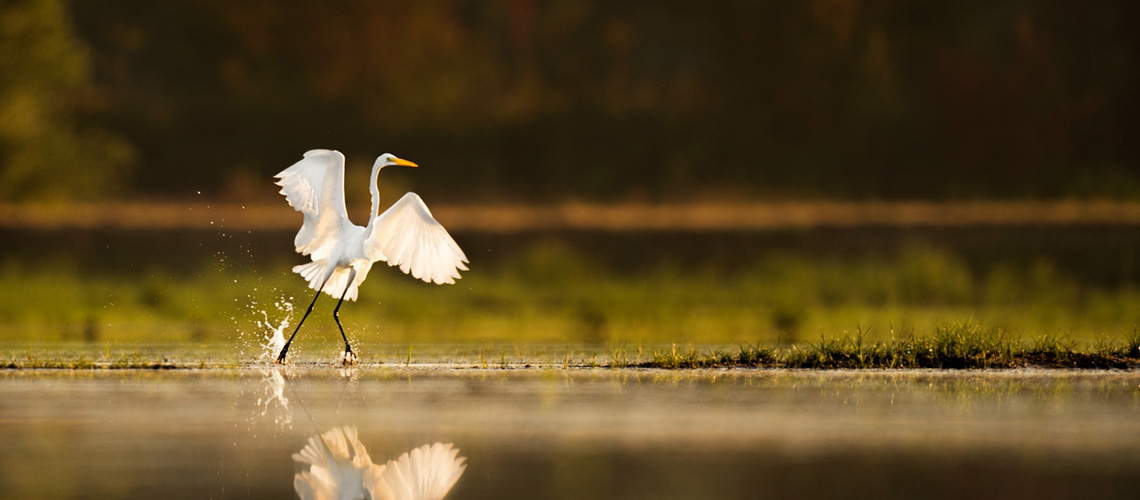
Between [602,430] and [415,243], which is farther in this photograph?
[415,243]

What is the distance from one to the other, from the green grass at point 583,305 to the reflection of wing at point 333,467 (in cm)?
492

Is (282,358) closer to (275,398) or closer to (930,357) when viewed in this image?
(275,398)

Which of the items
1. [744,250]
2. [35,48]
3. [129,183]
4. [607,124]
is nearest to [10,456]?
[35,48]

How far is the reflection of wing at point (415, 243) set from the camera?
42.1 ft

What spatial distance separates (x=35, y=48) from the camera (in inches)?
1065

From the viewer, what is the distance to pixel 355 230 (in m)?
13.1

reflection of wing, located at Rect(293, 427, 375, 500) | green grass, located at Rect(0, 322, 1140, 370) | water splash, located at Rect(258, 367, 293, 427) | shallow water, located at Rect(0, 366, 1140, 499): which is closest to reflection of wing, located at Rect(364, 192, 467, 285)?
green grass, located at Rect(0, 322, 1140, 370)

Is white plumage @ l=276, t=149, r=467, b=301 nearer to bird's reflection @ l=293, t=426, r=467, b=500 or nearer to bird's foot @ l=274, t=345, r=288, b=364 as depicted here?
bird's foot @ l=274, t=345, r=288, b=364

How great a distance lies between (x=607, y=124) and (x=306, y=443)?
30274 millimetres

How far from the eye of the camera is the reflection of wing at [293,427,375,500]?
22.8ft

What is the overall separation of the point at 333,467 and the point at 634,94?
32.4 metres

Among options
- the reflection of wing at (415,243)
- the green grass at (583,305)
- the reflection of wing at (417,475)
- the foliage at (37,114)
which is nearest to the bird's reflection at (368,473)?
the reflection of wing at (417,475)

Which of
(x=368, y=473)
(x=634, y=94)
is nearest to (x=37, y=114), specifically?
(x=634, y=94)

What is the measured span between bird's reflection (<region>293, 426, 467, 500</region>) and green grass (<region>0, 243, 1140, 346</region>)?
5078 millimetres
